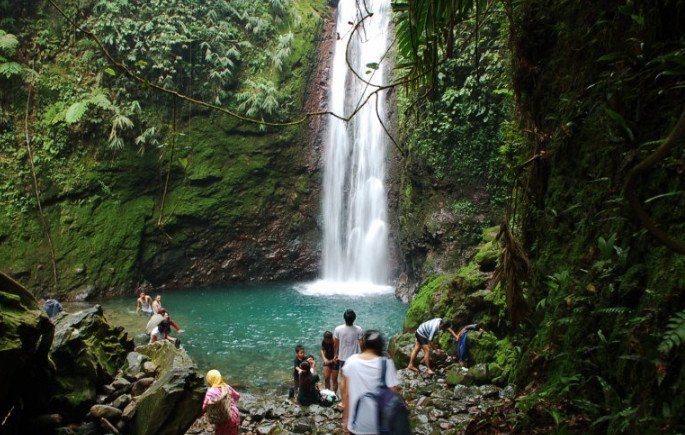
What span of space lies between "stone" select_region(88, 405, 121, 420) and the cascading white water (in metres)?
12.5

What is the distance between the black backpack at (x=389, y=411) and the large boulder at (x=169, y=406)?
2919mm

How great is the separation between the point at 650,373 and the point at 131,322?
1276 centimetres

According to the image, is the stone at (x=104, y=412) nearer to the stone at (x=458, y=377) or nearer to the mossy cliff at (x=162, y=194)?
the stone at (x=458, y=377)

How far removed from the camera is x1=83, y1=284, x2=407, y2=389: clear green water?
33.0 feet

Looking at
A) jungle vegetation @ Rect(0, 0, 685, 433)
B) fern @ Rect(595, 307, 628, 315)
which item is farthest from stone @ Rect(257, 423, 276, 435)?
fern @ Rect(595, 307, 628, 315)

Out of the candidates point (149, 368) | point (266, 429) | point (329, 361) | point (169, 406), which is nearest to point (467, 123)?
point (329, 361)

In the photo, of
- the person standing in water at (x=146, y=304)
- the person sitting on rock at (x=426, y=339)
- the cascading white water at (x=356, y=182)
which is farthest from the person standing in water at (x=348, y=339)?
the cascading white water at (x=356, y=182)

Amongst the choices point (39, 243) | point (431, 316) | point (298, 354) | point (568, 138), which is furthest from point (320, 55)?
point (568, 138)

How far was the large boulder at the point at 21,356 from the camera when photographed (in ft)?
13.7

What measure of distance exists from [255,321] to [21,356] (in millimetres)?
9673

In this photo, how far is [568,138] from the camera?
399 centimetres

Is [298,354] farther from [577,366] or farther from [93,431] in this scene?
[577,366]

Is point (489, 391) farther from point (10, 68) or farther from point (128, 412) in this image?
point (10, 68)

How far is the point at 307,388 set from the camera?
278 inches
